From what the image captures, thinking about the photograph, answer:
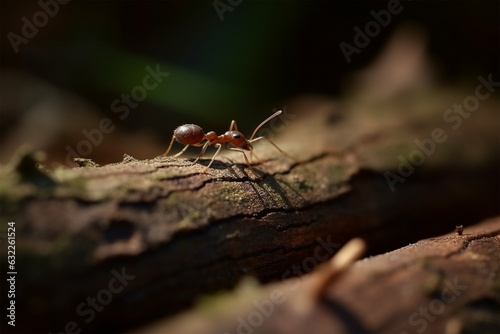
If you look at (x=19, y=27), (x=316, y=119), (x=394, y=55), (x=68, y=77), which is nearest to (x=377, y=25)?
(x=394, y=55)

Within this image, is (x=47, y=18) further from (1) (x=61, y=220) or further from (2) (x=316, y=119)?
(1) (x=61, y=220)
